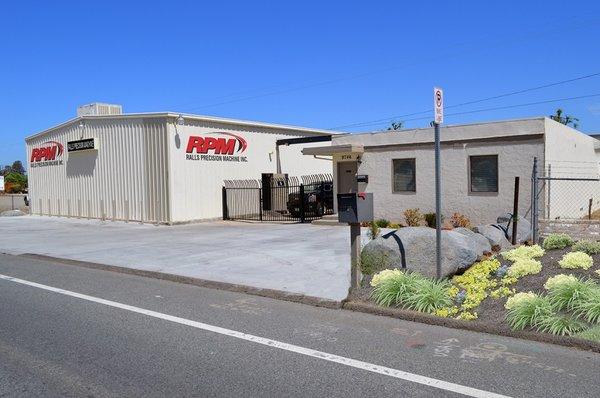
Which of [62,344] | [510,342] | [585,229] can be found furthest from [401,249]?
[585,229]

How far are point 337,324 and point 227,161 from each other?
20184 millimetres

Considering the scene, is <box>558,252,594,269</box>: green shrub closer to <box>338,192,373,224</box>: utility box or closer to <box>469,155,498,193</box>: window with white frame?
<box>338,192,373,224</box>: utility box

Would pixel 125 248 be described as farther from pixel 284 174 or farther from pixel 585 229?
pixel 284 174

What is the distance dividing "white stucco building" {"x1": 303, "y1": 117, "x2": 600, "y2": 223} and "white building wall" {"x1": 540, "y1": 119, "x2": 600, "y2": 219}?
0.03m

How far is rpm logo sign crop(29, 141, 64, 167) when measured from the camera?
3102 cm

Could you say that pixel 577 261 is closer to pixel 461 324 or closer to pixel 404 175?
pixel 461 324

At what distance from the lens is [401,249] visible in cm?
895

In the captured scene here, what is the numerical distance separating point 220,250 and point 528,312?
30.0 feet

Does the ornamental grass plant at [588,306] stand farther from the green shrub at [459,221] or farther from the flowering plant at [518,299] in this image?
the green shrub at [459,221]

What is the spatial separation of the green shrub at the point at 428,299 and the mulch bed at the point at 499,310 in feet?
0.56

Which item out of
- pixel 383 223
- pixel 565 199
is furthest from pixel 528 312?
pixel 565 199

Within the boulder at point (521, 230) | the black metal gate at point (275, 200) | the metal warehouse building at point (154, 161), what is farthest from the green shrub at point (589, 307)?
the metal warehouse building at point (154, 161)

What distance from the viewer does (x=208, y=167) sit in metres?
25.6

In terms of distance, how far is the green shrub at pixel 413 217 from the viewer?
19.0 m
